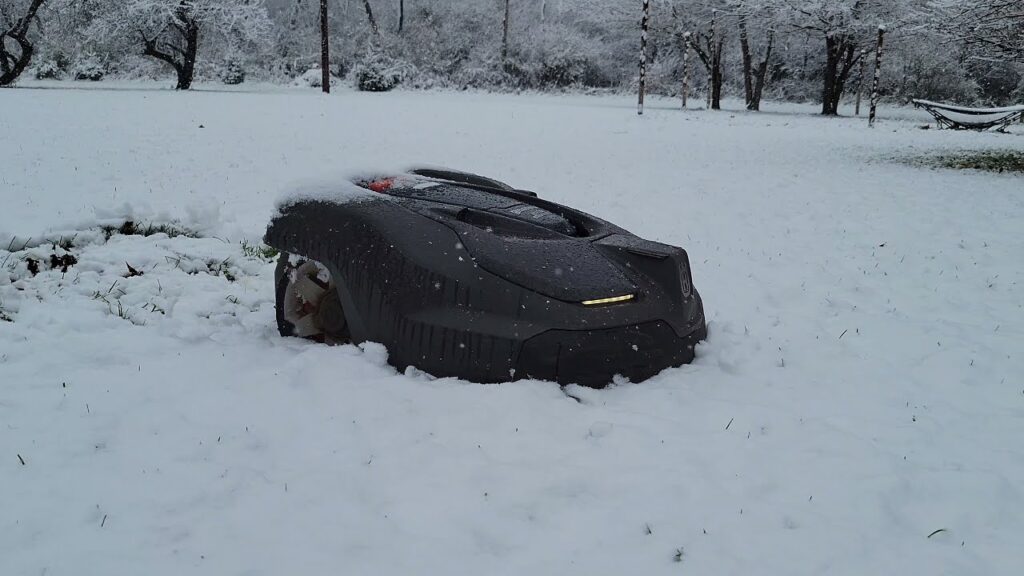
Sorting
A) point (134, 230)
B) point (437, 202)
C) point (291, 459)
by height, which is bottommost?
point (291, 459)

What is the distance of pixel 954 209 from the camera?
8.59 m

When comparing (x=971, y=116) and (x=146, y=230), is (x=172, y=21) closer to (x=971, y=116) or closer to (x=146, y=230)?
(x=146, y=230)

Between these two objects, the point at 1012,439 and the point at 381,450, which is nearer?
the point at 381,450

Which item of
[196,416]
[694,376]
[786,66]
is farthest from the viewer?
[786,66]

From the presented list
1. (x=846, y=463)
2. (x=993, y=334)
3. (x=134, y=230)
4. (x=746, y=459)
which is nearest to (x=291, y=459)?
(x=746, y=459)

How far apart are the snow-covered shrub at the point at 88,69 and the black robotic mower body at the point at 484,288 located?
1382 inches

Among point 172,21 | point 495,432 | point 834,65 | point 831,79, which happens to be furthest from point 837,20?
point 495,432

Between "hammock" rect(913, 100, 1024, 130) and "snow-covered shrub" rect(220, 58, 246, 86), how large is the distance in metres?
29.6

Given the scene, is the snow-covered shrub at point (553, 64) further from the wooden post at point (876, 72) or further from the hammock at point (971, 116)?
the hammock at point (971, 116)

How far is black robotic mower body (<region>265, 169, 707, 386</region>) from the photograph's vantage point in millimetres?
3080

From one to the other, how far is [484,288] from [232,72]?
34.3 metres

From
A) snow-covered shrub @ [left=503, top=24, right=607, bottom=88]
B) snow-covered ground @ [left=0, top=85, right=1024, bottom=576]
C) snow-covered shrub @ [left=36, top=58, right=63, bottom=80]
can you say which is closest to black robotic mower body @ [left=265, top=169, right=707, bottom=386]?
snow-covered ground @ [left=0, top=85, right=1024, bottom=576]

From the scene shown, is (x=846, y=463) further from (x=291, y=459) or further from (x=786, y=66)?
(x=786, y=66)

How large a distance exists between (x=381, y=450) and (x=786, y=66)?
39.6 meters
